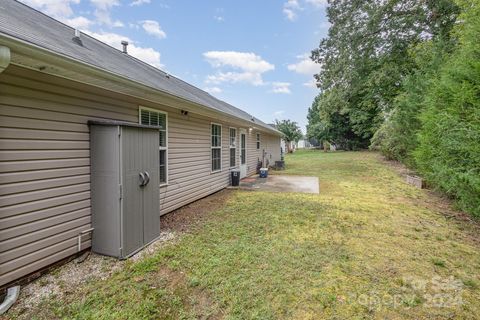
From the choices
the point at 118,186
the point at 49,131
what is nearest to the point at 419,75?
the point at 118,186

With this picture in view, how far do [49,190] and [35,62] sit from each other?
4.83 feet

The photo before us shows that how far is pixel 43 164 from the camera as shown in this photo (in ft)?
8.86

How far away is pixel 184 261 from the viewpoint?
10.1 ft

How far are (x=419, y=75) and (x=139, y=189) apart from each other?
32.8 ft

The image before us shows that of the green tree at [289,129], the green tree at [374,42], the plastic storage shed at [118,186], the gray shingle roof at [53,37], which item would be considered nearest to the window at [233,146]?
the gray shingle roof at [53,37]

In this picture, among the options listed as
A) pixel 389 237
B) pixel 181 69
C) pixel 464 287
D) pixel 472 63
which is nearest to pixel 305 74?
pixel 181 69

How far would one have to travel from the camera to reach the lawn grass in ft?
7.18

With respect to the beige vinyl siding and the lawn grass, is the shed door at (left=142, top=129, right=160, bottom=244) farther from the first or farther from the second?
the beige vinyl siding

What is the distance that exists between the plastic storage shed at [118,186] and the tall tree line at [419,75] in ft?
17.8

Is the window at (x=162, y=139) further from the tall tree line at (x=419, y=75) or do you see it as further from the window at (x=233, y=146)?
the tall tree line at (x=419, y=75)

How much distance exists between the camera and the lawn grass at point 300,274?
2189mm

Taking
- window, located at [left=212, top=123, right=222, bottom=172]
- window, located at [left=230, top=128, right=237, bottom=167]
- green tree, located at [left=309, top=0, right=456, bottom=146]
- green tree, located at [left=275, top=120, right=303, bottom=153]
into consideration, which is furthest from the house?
green tree, located at [left=275, top=120, right=303, bottom=153]

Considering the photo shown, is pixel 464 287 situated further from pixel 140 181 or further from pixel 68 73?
pixel 68 73

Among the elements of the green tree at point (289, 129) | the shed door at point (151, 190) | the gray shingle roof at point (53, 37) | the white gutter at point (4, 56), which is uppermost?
the green tree at point (289, 129)
